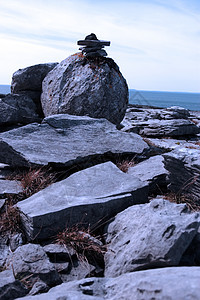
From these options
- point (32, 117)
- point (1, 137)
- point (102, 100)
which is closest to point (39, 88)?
point (32, 117)

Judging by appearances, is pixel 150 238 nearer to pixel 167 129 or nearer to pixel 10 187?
pixel 10 187

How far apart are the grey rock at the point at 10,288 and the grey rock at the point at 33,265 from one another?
Answer: 0.33 m

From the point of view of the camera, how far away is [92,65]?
9445mm

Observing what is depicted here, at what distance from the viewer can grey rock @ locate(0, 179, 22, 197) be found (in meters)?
5.59

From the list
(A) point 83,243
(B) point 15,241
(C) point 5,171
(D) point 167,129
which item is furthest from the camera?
(D) point 167,129

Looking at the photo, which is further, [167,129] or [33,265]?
[167,129]

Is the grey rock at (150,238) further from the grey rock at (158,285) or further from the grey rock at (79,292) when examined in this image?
the grey rock at (79,292)

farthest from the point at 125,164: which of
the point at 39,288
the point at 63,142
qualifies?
the point at 39,288

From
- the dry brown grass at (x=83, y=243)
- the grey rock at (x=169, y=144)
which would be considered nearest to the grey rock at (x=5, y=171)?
the dry brown grass at (x=83, y=243)

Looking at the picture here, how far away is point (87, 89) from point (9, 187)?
4356mm

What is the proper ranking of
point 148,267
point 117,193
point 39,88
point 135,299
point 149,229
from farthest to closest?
point 39,88, point 117,193, point 149,229, point 148,267, point 135,299

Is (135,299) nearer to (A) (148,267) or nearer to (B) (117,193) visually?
(A) (148,267)

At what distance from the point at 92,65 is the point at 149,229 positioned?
674cm

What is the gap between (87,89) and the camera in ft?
29.9
